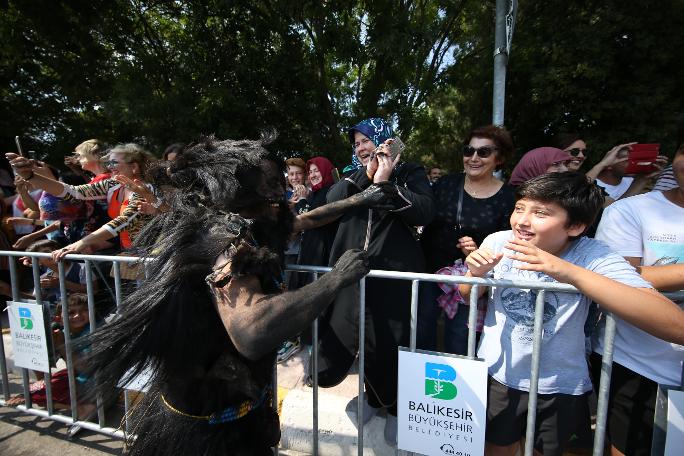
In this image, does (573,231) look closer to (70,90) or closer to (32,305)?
(32,305)

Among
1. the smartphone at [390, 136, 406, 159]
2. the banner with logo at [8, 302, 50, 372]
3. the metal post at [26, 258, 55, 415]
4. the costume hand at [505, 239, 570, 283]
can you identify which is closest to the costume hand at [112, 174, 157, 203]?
the metal post at [26, 258, 55, 415]

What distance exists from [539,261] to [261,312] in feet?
3.49

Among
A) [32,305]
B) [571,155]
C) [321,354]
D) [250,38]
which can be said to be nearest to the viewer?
[321,354]

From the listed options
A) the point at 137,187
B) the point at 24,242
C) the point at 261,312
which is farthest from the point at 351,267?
the point at 24,242

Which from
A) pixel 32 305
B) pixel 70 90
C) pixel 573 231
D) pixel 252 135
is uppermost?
pixel 70 90

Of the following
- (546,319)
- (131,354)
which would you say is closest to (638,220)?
(546,319)

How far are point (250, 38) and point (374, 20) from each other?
306 cm

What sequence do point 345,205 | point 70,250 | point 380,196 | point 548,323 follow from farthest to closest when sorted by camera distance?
1. point 70,250
2. point 345,205
3. point 380,196
4. point 548,323

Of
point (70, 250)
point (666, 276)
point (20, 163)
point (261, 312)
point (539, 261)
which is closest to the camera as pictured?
point (261, 312)

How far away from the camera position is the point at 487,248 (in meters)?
1.70

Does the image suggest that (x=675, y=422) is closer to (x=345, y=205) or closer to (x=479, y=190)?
(x=479, y=190)

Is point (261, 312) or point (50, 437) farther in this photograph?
point (50, 437)

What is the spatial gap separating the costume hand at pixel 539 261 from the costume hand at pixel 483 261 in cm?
20

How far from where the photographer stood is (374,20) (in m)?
7.41
